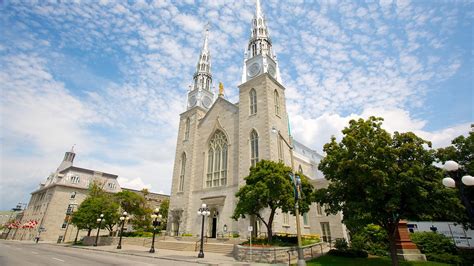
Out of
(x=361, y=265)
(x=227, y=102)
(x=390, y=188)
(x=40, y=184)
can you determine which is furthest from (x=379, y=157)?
(x=40, y=184)

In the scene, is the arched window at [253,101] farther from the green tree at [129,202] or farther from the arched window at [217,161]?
the green tree at [129,202]

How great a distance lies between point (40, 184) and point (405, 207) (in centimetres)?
9448

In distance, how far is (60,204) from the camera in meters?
56.4

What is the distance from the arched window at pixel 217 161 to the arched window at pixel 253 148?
5.66m

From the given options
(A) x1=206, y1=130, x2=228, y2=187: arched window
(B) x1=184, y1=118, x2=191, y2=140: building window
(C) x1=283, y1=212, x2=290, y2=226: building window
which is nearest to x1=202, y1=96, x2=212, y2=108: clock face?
(B) x1=184, y1=118, x2=191, y2=140: building window

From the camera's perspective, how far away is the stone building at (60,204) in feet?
180

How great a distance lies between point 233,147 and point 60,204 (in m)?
46.9

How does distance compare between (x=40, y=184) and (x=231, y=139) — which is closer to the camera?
(x=231, y=139)

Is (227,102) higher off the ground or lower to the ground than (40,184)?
higher

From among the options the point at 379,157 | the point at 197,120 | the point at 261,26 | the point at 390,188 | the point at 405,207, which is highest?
the point at 261,26

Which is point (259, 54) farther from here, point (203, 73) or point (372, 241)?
point (372, 241)

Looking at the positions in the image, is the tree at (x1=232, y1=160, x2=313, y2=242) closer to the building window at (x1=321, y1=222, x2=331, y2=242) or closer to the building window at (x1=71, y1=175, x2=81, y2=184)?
the building window at (x1=321, y1=222, x2=331, y2=242)

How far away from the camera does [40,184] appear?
250 feet

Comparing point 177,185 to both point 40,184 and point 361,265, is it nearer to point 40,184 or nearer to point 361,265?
point 361,265
